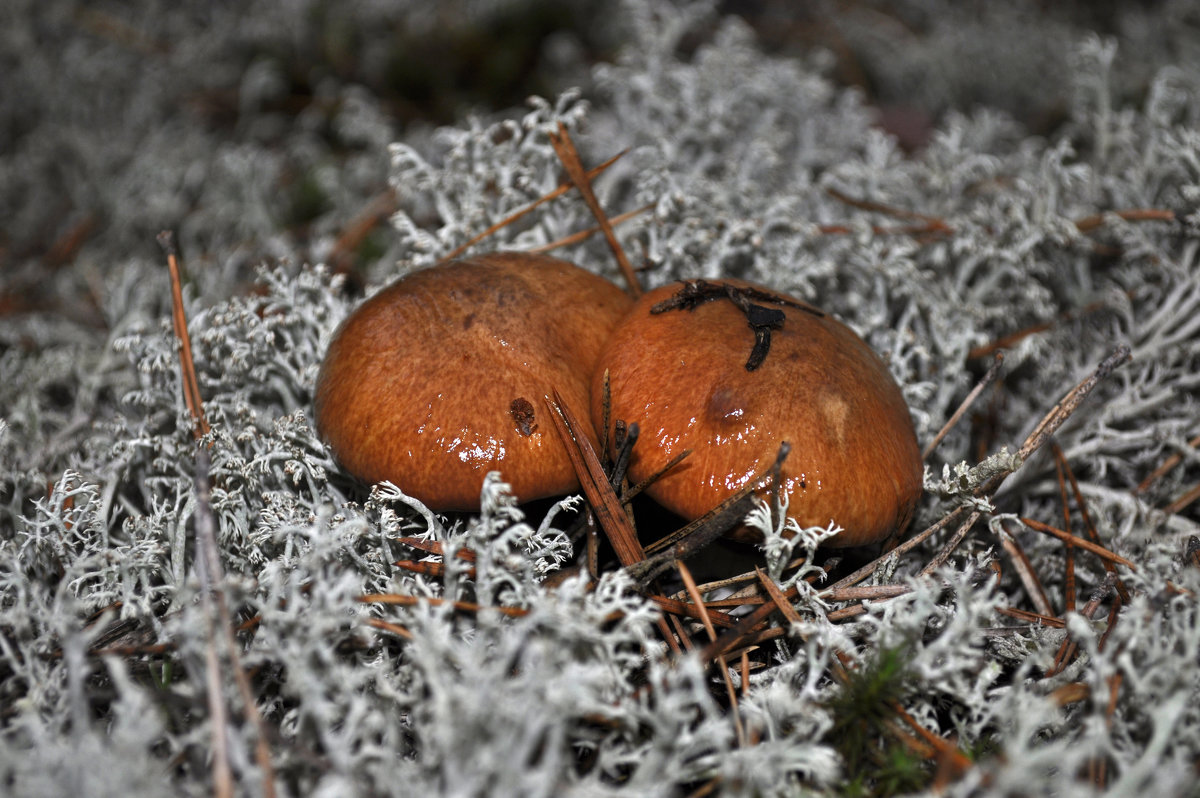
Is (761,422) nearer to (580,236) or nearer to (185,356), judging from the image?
(580,236)

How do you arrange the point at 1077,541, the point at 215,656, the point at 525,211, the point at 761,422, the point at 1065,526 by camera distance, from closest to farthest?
the point at 215,656 < the point at 761,422 < the point at 1077,541 < the point at 1065,526 < the point at 525,211

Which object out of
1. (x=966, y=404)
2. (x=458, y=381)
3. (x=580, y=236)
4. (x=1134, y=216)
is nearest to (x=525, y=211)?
(x=580, y=236)

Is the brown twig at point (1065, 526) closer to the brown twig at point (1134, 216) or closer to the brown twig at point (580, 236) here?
the brown twig at point (1134, 216)

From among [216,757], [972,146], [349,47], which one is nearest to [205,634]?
[216,757]

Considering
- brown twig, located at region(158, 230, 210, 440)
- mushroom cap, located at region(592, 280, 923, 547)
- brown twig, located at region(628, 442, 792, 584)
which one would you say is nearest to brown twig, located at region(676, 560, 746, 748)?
brown twig, located at region(628, 442, 792, 584)

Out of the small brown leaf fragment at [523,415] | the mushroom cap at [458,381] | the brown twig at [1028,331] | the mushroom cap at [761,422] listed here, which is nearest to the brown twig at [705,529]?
the mushroom cap at [761,422]

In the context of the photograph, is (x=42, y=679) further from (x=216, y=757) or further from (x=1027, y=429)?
(x=1027, y=429)

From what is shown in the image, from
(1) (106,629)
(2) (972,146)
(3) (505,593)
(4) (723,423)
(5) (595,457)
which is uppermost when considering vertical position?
(2) (972,146)
